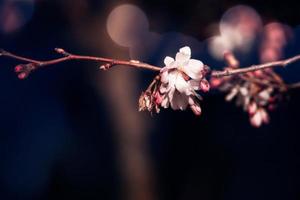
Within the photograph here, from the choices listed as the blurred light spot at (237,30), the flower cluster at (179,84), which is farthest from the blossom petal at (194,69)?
the blurred light spot at (237,30)

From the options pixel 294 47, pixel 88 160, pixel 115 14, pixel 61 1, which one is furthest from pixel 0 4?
pixel 294 47

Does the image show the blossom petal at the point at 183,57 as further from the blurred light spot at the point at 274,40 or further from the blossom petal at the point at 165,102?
the blurred light spot at the point at 274,40

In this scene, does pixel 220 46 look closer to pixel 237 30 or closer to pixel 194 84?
pixel 237 30

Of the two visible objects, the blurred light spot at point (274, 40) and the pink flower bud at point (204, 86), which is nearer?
the pink flower bud at point (204, 86)

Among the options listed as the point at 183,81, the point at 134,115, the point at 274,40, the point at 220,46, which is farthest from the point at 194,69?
the point at 220,46

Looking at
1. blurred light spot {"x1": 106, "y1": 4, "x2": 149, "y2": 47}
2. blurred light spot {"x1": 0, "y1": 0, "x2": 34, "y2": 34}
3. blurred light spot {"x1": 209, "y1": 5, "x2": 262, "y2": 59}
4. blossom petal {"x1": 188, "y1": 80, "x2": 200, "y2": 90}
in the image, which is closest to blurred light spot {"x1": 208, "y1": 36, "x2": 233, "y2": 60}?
blurred light spot {"x1": 209, "y1": 5, "x2": 262, "y2": 59}

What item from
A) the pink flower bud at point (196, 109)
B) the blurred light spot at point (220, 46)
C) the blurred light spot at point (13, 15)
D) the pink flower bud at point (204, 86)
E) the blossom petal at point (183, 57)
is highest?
the blurred light spot at point (13, 15)

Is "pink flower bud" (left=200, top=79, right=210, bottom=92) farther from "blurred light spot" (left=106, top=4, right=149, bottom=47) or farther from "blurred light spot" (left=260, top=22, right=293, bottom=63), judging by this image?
"blurred light spot" (left=260, top=22, right=293, bottom=63)
